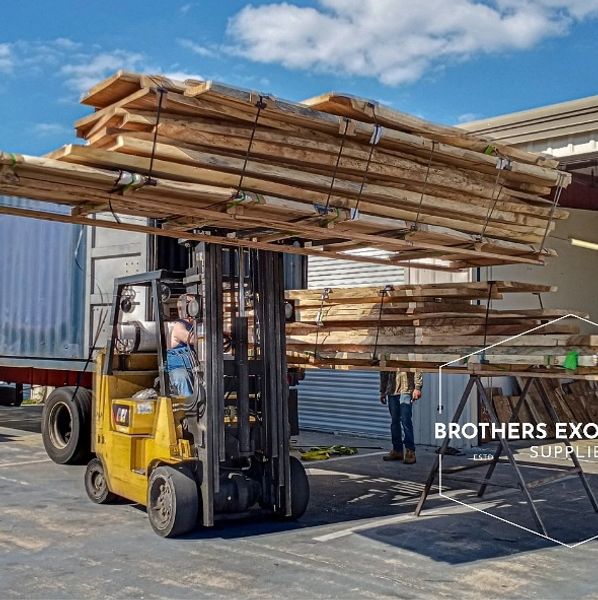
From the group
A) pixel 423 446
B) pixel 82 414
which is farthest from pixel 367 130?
pixel 423 446

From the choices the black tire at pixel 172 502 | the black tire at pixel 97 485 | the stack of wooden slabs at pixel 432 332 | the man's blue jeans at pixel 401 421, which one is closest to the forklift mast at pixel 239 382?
the black tire at pixel 172 502

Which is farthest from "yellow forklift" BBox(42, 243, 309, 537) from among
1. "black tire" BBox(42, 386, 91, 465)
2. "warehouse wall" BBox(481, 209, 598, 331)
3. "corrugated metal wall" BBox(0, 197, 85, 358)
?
"warehouse wall" BBox(481, 209, 598, 331)

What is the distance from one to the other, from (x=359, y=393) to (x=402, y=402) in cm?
368

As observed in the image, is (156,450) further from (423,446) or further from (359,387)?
(359,387)

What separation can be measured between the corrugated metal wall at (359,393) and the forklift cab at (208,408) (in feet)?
20.6

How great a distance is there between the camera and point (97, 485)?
9148 mm

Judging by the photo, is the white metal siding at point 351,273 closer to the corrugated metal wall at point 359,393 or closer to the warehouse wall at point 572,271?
the corrugated metal wall at point 359,393

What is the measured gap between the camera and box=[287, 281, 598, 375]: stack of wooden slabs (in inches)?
304

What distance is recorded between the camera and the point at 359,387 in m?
15.9

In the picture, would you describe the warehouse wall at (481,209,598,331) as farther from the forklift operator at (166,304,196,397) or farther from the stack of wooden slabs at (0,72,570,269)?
the forklift operator at (166,304,196,397)

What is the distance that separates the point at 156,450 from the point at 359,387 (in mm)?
8367

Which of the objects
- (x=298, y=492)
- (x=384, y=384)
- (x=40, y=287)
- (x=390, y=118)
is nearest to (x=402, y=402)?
(x=384, y=384)

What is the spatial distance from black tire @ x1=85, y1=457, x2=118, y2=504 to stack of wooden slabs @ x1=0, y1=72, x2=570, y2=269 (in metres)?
3.07

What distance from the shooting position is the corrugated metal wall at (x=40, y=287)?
513 inches
